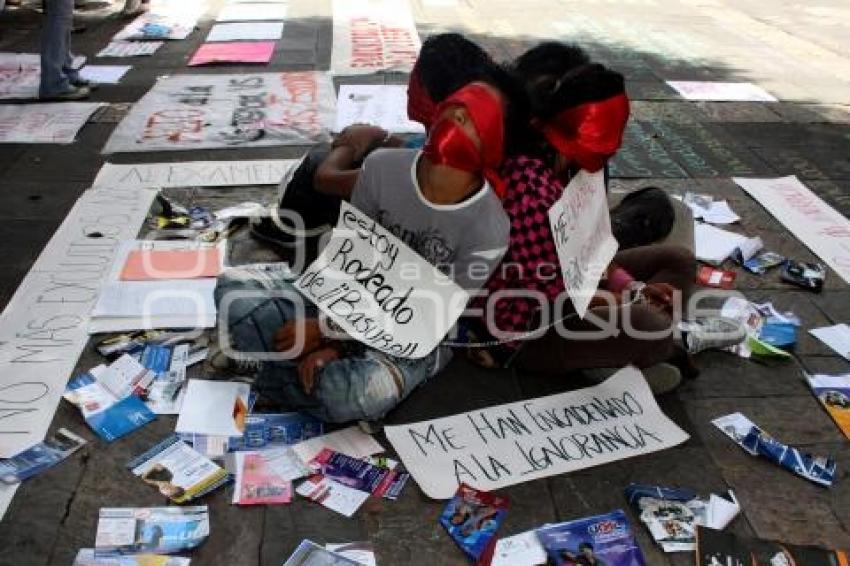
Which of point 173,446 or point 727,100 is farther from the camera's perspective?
point 727,100

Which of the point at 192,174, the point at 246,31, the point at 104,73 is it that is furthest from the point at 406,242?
the point at 246,31

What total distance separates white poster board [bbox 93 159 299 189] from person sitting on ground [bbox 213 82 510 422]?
1574 millimetres

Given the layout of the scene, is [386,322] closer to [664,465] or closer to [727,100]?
[664,465]

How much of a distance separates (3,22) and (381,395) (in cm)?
617

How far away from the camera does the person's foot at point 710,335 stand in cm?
288

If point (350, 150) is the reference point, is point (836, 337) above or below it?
below

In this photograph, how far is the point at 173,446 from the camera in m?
2.36

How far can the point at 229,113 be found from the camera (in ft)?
16.3

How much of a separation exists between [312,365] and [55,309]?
1154mm

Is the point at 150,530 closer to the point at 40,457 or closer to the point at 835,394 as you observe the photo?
the point at 40,457

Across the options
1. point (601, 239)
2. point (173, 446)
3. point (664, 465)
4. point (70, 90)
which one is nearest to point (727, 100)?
point (601, 239)

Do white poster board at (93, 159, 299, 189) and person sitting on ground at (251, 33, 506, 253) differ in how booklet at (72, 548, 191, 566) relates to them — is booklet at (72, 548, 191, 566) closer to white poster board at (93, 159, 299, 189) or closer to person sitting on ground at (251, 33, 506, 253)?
person sitting on ground at (251, 33, 506, 253)

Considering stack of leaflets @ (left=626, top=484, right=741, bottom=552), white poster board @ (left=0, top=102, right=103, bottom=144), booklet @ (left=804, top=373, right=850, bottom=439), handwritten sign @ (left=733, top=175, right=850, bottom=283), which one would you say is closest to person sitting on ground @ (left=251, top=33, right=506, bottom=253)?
stack of leaflets @ (left=626, top=484, right=741, bottom=552)

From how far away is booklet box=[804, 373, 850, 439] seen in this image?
8.66 ft
